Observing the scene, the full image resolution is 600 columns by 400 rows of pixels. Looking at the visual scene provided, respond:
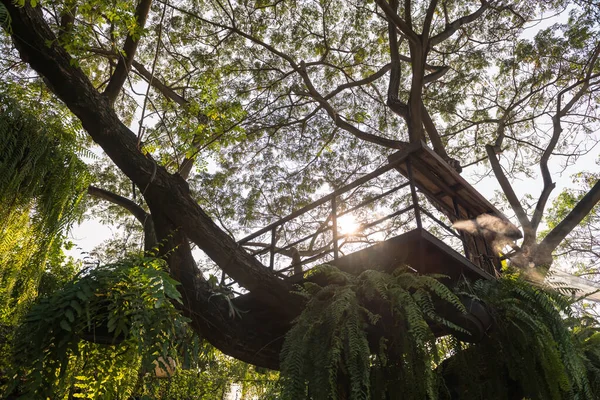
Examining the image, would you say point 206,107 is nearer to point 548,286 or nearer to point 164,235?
point 164,235

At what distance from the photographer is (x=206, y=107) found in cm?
523

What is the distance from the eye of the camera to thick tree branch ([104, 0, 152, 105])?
14.6 ft

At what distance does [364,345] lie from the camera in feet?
9.19

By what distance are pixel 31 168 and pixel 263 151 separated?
6218 millimetres

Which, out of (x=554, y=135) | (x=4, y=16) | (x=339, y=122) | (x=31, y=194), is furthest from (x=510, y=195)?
(x=4, y=16)

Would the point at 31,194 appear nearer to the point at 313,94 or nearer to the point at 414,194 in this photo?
the point at 414,194

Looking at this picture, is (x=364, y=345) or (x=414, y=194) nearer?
(x=364, y=345)

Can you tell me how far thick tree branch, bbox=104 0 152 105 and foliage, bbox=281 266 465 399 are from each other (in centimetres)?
271

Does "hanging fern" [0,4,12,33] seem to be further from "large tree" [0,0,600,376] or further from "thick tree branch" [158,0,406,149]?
"thick tree branch" [158,0,406,149]

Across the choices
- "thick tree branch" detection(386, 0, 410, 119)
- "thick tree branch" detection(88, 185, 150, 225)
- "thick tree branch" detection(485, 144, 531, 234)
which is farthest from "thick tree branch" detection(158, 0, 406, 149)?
"thick tree branch" detection(88, 185, 150, 225)

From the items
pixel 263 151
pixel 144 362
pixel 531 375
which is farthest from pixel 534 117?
pixel 144 362

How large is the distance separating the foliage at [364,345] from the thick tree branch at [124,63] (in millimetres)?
2713

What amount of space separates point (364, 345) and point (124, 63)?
3224 mm

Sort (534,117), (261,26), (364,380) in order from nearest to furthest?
(364,380) < (261,26) < (534,117)
